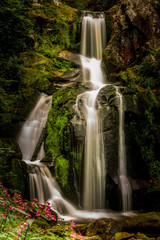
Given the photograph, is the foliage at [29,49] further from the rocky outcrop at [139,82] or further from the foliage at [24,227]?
the foliage at [24,227]

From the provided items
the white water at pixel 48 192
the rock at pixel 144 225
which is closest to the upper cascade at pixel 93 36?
the white water at pixel 48 192

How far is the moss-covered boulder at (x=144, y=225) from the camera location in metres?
5.33

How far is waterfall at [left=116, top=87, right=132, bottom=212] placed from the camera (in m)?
7.89

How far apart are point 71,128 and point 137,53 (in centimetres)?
808

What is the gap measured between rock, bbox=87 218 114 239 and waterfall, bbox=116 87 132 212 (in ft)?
8.31

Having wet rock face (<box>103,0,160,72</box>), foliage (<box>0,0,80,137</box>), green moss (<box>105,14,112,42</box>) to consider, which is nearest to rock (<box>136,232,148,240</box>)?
foliage (<box>0,0,80,137</box>)

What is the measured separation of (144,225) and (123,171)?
3.02 meters

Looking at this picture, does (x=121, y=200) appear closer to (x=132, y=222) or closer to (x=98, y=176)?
(x=98, y=176)

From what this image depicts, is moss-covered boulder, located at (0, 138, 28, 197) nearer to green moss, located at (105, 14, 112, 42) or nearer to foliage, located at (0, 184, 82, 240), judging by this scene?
foliage, located at (0, 184, 82, 240)

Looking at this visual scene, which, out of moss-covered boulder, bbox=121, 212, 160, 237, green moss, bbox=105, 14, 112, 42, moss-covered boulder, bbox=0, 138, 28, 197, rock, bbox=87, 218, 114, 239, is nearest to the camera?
rock, bbox=87, 218, 114, 239

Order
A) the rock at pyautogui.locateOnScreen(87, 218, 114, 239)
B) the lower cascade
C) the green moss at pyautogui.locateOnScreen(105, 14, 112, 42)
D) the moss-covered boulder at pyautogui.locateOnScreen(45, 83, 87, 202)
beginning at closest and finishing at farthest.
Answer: the rock at pyautogui.locateOnScreen(87, 218, 114, 239), the lower cascade, the moss-covered boulder at pyautogui.locateOnScreen(45, 83, 87, 202), the green moss at pyautogui.locateOnScreen(105, 14, 112, 42)

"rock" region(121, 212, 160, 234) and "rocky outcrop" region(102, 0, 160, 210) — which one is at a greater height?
"rocky outcrop" region(102, 0, 160, 210)

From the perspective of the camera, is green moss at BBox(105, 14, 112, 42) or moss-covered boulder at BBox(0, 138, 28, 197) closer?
moss-covered boulder at BBox(0, 138, 28, 197)

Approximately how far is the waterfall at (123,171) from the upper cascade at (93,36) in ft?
26.1
